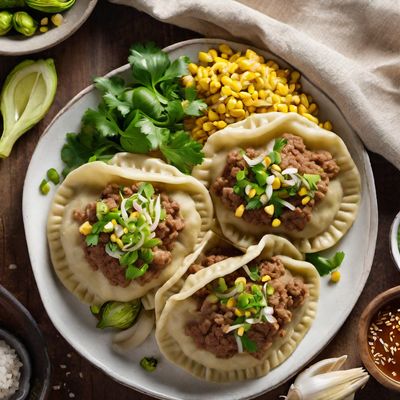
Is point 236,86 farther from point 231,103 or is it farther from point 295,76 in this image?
point 295,76

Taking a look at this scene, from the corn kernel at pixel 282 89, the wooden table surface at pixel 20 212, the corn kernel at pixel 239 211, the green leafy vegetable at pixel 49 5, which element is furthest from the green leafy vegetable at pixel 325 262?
the green leafy vegetable at pixel 49 5

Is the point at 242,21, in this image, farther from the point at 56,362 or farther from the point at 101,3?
the point at 56,362

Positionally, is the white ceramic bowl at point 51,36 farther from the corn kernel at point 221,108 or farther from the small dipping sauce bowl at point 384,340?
the small dipping sauce bowl at point 384,340

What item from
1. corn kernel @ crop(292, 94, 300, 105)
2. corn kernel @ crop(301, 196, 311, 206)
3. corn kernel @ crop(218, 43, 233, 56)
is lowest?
corn kernel @ crop(301, 196, 311, 206)

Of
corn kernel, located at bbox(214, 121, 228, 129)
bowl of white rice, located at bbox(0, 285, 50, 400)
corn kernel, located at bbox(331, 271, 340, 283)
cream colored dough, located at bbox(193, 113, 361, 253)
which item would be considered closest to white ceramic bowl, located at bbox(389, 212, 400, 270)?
cream colored dough, located at bbox(193, 113, 361, 253)

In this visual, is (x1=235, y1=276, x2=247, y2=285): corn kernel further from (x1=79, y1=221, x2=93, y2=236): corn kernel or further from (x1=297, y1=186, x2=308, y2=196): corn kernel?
(x1=79, y1=221, x2=93, y2=236): corn kernel

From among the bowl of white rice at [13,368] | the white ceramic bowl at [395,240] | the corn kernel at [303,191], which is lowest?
the bowl of white rice at [13,368]

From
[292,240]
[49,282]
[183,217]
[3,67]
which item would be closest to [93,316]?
[49,282]

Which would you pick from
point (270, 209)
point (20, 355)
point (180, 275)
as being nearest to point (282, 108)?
point (270, 209)
